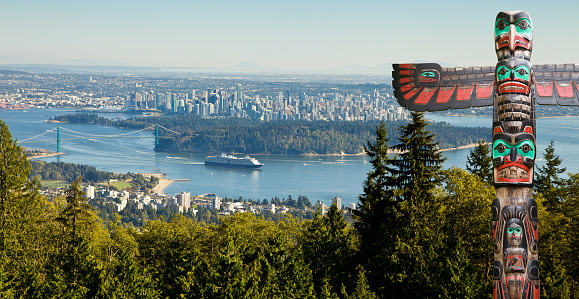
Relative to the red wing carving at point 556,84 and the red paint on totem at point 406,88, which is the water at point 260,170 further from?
the red wing carving at point 556,84

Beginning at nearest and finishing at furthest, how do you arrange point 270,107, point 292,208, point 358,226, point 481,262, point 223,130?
point 481,262, point 358,226, point 292,208, point 223,130, point 270,107

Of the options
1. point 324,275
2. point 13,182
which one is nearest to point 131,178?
point 13,182

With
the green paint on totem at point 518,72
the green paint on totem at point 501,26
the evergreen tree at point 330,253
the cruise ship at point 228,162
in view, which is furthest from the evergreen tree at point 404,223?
the cruise ship at point 228,162

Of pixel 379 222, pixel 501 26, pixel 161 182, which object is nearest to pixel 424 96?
pixel 501 26

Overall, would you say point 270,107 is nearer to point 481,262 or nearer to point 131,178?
point 131,178

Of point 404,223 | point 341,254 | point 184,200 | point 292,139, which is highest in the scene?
point 404,223

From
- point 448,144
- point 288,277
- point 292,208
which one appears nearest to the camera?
point 288,277

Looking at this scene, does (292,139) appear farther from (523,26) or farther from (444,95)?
(523,26)
